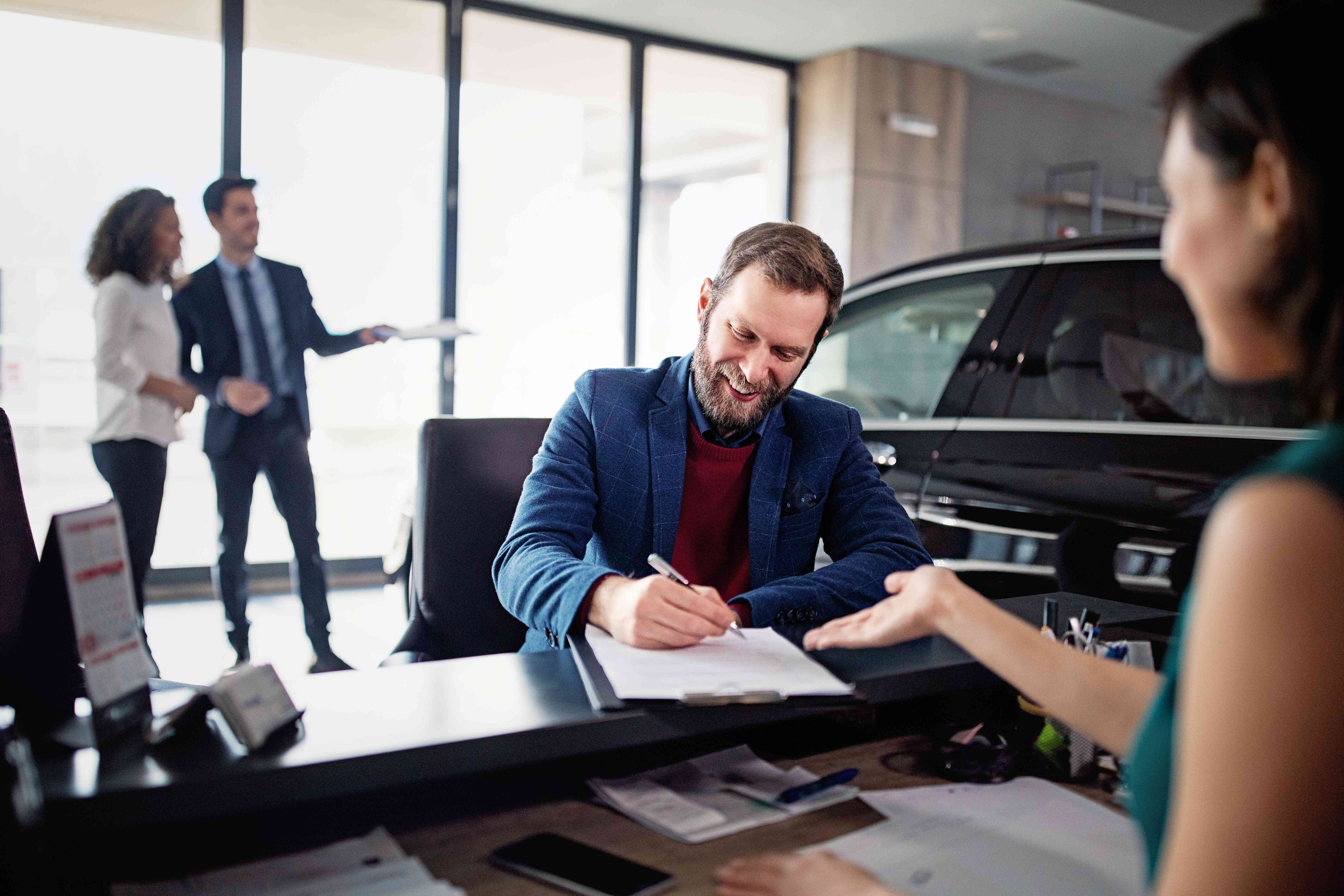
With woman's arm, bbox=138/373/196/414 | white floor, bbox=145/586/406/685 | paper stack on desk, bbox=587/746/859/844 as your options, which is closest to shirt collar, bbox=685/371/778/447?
paper stack on desk, bbox=587/746/859/844

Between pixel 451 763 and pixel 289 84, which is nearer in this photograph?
pixel 451 763

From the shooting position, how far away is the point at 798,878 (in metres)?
0.79

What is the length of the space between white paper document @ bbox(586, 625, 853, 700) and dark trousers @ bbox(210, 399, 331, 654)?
8.62 feet

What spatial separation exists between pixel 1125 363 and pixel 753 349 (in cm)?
106

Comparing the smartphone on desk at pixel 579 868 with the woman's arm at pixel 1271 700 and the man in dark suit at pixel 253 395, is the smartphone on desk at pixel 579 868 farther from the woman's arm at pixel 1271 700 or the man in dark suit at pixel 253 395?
the man in dark suit at pixel 253 395

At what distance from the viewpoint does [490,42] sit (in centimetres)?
519

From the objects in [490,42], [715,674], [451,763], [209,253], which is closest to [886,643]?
[715,674]

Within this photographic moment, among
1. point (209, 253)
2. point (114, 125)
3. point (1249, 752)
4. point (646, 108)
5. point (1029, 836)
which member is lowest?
point (1029, 836)

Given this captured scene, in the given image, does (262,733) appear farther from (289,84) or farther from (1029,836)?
(289,84)

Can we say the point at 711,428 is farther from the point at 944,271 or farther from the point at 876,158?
the point at 876,158

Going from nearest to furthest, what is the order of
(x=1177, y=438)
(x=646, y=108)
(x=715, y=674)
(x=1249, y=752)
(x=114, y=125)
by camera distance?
1. (x=1249, y=752)
2. (x=715, y=674)
3. (x=1177, y=438)
4. (x=114, y=125)
5. (x=646, y=108)

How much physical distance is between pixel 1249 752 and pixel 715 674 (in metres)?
0.62

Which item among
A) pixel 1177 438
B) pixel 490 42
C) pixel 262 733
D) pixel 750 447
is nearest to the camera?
pixel 262 733

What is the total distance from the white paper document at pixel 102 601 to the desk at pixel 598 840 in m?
0.27
